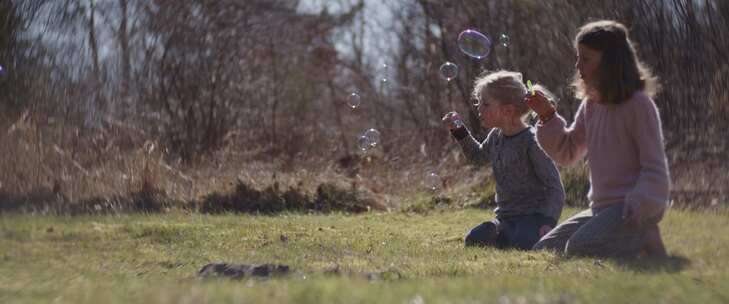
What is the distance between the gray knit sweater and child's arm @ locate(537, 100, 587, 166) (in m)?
0.76

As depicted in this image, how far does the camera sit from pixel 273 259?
4242 millimetres

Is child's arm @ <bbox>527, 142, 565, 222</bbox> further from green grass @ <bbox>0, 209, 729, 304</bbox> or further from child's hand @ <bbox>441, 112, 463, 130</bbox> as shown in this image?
green grass @ <bbox>0, 209, 729, 304</bbox>

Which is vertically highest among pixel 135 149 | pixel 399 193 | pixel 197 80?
pixel 197 80

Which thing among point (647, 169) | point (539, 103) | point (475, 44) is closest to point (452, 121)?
point (475, 44)

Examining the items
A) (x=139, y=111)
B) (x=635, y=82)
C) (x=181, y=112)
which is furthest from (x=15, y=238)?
(x=181, y=112)

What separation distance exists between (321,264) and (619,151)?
146 cm

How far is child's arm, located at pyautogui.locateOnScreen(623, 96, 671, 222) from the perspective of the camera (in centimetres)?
373

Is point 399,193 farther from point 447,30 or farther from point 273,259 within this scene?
point 273,259

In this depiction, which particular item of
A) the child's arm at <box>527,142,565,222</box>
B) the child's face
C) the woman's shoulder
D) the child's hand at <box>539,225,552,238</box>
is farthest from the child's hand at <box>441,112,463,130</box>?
the woman's shoulder

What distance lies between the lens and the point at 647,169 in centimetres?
380

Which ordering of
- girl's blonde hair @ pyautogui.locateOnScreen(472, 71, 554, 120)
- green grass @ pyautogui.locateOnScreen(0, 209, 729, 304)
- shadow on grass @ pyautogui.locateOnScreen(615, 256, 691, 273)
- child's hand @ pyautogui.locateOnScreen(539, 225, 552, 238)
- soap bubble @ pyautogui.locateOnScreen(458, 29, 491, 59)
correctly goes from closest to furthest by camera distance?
green grass @ pyautogui.locateOnScreen(0, 209, 729, 304) < shadow on grass @ pyautogui.locateOnScreen(615, 256, 691, 273) < child's hand @ pyautogui.locateOnScreen(539, 225, 552, 238) < girl's blonde hair @ pyautogui.locateOnScreen(472, 71, 554, 120) < soap bubble @ pyautogui.locateOnScreen(458, 29, 491, 59)

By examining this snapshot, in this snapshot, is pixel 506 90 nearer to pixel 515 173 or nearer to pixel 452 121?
pixel 452 121

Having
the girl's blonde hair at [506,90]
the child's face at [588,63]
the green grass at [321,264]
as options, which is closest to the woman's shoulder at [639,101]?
the child's face at [588,63]

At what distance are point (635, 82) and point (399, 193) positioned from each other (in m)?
5.81
